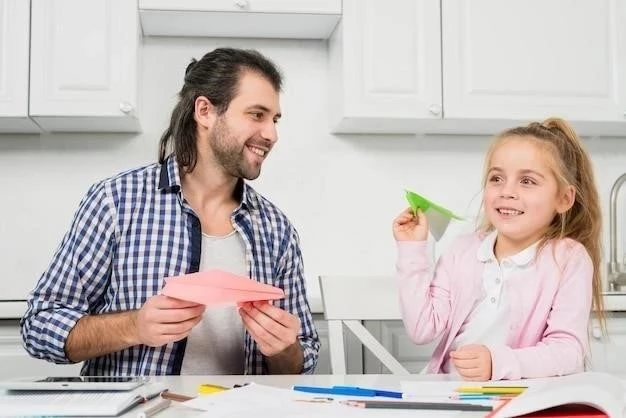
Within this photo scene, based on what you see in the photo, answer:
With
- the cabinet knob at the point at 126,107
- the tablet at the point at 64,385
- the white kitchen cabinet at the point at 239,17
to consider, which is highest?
the white kitchen cabinet at the point at 239,17

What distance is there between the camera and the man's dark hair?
1842 millimetres

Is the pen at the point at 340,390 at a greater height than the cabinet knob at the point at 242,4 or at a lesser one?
lesser

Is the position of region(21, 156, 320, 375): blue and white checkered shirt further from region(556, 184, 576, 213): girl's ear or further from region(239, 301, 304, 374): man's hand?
region(556, 184, 576, 213): girl's ear

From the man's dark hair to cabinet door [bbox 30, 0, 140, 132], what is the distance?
565mm

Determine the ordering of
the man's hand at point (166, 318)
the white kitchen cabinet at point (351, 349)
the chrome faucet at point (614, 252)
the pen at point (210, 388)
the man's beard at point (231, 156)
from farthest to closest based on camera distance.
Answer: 1. the chrome faucet at point (614, 252)
2. the white kitchen cabinet at point (351, 349)
3. the man's beard at point (231, 156)
4. the man's hand at point (166, 318)
5. the pen at point (210, 388)

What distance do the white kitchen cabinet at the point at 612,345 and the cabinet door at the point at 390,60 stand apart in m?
0.86

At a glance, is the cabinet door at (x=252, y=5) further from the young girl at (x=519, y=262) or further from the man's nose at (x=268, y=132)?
the young girl at (x=519, y=262)

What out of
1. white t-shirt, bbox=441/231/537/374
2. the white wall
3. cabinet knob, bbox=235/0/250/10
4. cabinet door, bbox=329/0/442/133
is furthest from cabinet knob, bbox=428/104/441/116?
white t-shirt, bbox=441/231/537/374

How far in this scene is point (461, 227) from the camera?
2875 mm

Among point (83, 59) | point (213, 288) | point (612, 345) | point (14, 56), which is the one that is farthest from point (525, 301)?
point (14, 56)

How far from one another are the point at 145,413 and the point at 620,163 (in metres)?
2.52

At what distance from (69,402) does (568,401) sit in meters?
0.57

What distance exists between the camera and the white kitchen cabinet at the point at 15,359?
219cm

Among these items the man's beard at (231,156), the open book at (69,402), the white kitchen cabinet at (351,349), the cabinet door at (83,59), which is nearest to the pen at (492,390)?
the open book at (69,402)
